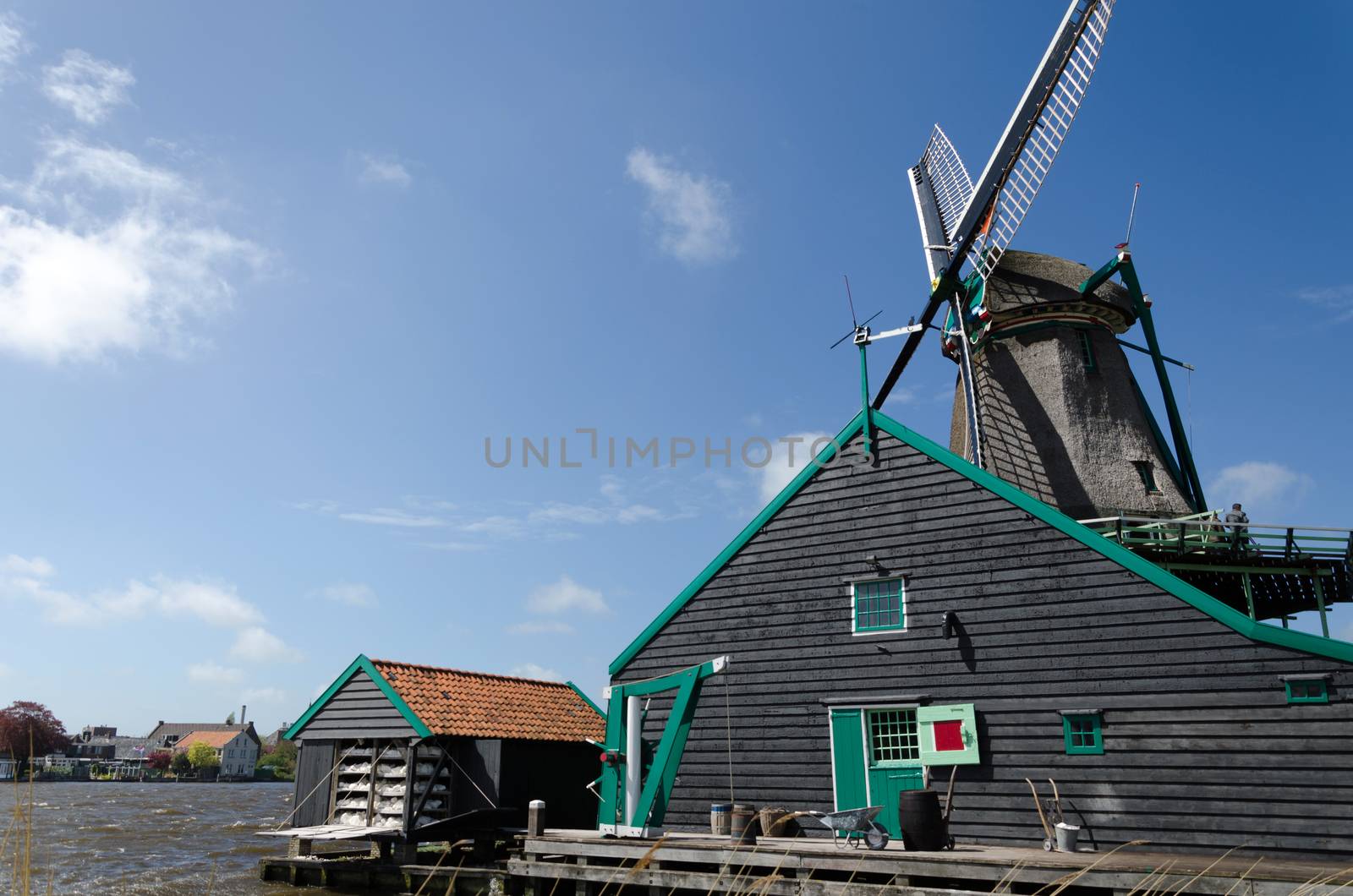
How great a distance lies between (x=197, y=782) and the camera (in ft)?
329

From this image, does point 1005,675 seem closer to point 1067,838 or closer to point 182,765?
point 1067,838

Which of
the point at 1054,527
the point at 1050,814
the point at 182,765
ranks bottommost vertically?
the point at 182,765

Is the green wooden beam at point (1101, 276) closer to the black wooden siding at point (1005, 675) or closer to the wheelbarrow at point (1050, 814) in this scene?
the black wooden siding at point (1005, 675)

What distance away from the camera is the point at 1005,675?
488 inches

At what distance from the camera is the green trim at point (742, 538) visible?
48.8ft

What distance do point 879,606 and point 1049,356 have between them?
29.3 feet

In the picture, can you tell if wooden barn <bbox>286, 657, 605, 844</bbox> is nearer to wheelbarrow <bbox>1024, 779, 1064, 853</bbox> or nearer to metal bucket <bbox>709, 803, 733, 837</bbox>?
metal bucket <bbox>709, 803, 733, 837</bbox>

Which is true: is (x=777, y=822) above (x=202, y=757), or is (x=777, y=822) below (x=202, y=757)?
above

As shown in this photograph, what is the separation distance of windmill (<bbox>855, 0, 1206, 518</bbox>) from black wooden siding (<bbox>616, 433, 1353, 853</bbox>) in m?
5.41

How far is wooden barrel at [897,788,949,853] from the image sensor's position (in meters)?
10.4

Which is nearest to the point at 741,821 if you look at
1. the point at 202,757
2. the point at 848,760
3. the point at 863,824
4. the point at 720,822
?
the point at 720,822

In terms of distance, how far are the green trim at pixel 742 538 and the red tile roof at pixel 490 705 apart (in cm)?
456

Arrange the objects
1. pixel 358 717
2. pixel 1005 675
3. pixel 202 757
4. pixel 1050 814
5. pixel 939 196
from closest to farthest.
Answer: pixel 1050 814 → pixel 1005 675 → pixel 358 717 → pixel 939 196 → pixel 202 757

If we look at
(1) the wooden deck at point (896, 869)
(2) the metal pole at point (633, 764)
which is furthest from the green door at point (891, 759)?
(2) the metal pole at point (633, 764)
